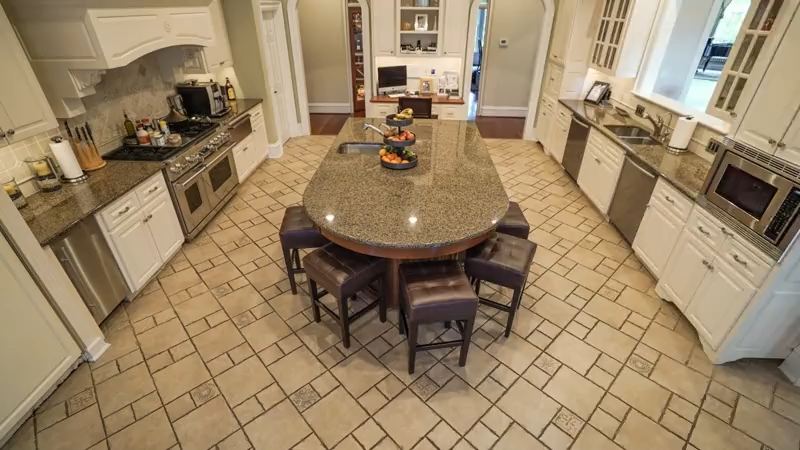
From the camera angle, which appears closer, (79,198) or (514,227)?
(79,198)

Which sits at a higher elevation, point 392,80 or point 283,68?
point 283,68

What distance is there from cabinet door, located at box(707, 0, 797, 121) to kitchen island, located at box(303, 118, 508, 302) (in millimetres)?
1640

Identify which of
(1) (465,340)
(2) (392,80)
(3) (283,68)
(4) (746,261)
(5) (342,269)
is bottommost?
(1) (465,340)

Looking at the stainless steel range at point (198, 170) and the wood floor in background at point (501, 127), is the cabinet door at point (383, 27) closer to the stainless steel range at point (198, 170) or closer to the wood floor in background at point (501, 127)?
the wood floor in background at point (501, 127)

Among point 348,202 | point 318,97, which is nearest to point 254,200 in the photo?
point 348,202

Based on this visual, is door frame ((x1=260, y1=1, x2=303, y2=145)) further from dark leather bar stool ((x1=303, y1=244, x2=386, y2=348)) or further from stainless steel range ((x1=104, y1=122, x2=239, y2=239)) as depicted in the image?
dark leather bar stool ((x1=303, y1=244, x2=386, y2=348))

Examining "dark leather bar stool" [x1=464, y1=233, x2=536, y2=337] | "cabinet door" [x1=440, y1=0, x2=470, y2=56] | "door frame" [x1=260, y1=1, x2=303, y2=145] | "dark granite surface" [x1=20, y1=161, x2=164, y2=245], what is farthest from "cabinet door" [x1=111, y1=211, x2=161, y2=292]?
"cabinet door" [x1=440, y1=0, x2=470, y2=56]

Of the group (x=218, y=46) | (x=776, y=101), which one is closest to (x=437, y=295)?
(x=776, y=101)

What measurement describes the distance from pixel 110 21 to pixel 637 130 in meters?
5.02

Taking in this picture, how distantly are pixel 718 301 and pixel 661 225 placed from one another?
0.79m

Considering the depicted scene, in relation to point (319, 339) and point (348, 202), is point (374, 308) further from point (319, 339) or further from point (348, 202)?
point (348, 202)

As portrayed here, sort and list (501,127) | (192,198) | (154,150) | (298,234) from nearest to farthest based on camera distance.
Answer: (298,234)
(154,150)
(192,198)
(501,127)

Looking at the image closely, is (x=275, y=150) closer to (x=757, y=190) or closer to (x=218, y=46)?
(x=218, y=46)

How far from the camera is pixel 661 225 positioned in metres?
3.07
